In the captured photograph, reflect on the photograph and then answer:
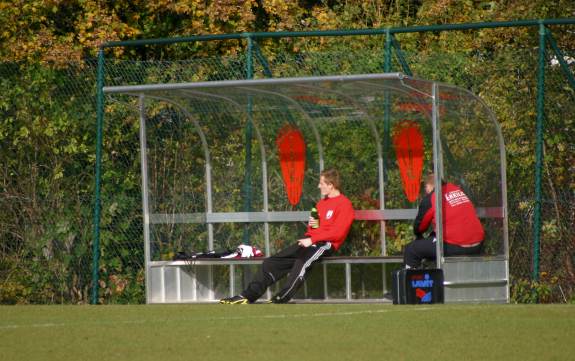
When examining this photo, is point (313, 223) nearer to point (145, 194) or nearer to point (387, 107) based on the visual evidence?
point (387, 107)

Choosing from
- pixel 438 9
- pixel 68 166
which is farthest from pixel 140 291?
pixel 438 9

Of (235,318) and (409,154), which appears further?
(409,154)

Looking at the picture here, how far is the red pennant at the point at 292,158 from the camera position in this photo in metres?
13.6


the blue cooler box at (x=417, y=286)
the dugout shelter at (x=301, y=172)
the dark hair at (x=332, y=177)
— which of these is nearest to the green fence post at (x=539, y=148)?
the dugout shelter at (x=301, y=172)

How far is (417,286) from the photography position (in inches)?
451

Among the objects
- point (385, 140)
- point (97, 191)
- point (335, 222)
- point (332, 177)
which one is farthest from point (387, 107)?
point (97, 191)

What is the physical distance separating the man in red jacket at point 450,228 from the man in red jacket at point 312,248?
80 centimetres

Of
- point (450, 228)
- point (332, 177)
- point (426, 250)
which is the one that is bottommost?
point (426, 250)

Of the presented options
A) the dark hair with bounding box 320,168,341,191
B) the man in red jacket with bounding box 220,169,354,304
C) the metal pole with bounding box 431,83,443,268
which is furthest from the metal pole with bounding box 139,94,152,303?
the metal pole with bounding box 431,83,443,268

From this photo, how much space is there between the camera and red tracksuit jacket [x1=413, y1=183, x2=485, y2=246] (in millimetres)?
11969

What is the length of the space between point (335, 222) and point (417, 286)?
1.48 m

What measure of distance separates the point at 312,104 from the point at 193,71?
1772mm

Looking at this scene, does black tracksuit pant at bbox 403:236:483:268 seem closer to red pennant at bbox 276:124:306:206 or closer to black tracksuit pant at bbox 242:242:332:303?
black tracksuit pant at bbox 242:242:332:303

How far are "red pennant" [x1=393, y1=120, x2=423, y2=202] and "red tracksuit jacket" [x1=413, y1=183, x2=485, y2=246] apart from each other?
0.81 meters
